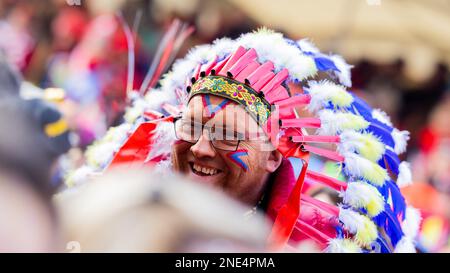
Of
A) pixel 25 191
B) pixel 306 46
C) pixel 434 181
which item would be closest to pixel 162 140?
pixel 306 46

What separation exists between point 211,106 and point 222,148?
0.50 feet

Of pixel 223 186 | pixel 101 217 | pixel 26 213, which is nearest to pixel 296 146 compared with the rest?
pixel 223 186

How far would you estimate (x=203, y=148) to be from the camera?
1.93 metres

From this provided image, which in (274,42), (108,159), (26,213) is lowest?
(26,213)

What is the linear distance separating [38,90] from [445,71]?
1.92 meters

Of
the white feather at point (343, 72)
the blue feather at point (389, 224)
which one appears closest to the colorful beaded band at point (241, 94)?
the white feather at point (343, 72)

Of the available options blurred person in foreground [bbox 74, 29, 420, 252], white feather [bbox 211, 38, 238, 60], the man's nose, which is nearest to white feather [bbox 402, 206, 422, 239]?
blurred person in foreground [bbox 74, 29, 420, 252]

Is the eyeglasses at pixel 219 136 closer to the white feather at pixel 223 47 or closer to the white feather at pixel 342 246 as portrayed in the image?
the white feather at pixel 223 47

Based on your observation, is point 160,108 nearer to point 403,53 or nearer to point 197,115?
point 197,115

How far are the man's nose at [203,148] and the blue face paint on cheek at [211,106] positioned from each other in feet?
0.27

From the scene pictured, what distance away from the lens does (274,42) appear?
6.72ft

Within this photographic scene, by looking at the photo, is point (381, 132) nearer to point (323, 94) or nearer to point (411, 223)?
point (323, 94)

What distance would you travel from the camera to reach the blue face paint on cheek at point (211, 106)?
1931mm

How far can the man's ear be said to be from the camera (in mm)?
2023
